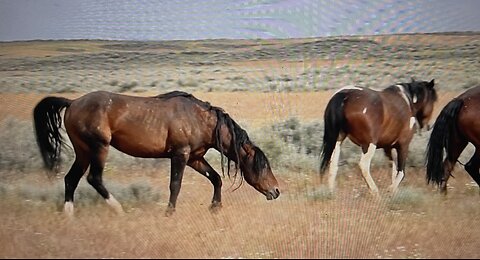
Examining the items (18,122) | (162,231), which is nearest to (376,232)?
(162,231)

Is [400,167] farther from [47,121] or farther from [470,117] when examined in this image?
[47,121]

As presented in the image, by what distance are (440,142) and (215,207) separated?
289cm

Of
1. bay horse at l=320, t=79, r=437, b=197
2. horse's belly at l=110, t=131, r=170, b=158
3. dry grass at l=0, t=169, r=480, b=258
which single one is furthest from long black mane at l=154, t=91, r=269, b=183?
bay horse at l=320, t=79, r=437, b=197

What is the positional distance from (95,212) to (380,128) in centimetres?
364

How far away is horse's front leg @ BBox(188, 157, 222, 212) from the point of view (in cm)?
671

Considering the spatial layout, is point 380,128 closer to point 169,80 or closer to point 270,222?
point 270,222

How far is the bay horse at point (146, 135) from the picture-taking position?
254 inches

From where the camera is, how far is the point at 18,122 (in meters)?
11.8

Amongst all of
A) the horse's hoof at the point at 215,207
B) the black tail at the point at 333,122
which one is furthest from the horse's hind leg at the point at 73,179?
the black tail at the point at 333,122

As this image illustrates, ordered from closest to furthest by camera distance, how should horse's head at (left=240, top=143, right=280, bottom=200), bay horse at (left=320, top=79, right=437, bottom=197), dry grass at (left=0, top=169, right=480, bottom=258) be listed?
dry grass at (left=0, top=169, right=480, bottom=258), horse's head at (left=240, top=143, right=280, bottom=200), bay horse at (left=320, top=79, right=437, bottom=197)

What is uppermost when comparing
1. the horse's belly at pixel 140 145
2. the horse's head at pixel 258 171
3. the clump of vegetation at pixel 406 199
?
the horse's belly at pixel 140 145

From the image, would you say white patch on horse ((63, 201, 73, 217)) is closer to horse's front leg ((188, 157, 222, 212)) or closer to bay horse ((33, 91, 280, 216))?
bay horse ((33, 91, 280, 216))

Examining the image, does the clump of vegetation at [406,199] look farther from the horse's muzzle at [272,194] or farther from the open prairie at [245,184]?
the horse's muzzle at [272,194]

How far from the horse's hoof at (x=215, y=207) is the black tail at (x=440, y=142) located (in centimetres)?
262
